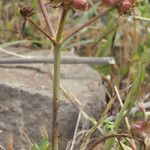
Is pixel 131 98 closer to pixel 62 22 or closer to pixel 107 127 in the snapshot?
pixel 107 127

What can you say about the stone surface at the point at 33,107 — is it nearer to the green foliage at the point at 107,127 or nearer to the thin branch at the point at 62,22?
the green foliage at the point at 107,127

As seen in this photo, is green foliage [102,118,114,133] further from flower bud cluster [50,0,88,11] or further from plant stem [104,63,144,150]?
flower bud cluster [50,0,88,11]

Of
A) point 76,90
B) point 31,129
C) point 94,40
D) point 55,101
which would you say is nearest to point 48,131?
point 31,129

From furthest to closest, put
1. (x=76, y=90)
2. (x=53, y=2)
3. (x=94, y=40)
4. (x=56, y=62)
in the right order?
1. (x=94, y=40)
2. (x=76, y=90)
3. (x=56, y=62)
4. (x=53, y=2)

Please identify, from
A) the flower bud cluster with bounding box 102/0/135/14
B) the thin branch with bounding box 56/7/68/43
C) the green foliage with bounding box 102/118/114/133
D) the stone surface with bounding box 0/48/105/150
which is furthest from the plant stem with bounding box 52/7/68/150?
the stone surface with bounding box 0/48/105/150

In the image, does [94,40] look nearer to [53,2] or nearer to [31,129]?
[31,129]

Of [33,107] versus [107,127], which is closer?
[107,127]

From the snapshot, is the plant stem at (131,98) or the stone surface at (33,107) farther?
the stone surface at (33,107)

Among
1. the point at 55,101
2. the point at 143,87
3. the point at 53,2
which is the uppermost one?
the point at 53,2

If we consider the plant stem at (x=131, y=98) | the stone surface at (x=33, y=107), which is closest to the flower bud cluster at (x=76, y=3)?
the plant stem at (x=131, y=98)

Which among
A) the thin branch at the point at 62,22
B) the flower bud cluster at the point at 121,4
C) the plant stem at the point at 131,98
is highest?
the flower bud cluster at the point at 121,4

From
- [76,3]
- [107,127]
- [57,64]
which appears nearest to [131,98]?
[107,127]
